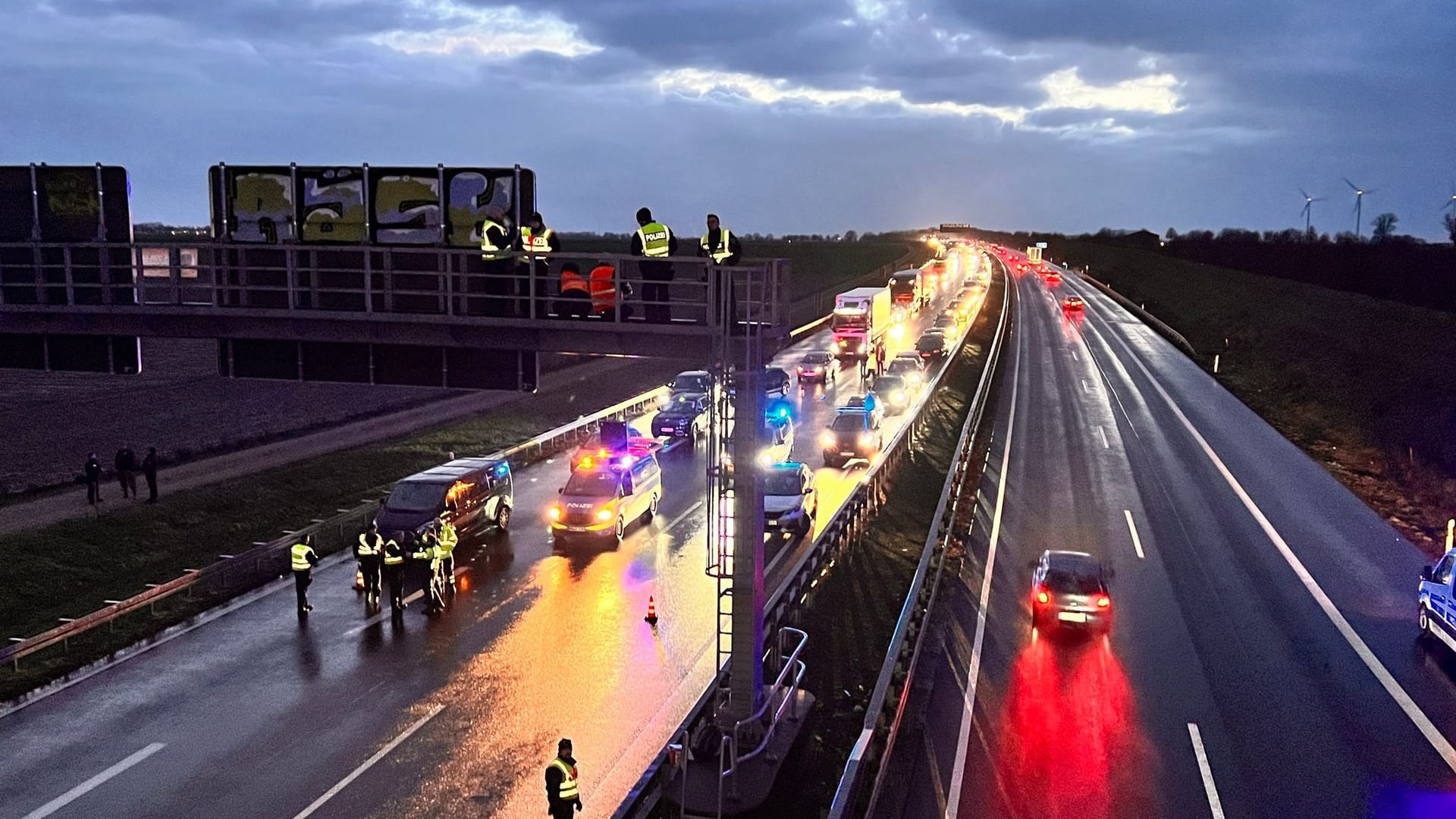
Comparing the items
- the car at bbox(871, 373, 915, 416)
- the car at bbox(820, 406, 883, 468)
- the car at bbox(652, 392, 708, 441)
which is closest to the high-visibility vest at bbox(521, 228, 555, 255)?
the car at bbox(820, 406, 883, 468)

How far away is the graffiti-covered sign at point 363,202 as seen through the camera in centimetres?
1683

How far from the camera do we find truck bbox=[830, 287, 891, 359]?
6197 centimetres

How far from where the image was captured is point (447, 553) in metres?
21.4

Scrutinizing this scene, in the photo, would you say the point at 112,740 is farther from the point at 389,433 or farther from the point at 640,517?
the point at 389,433

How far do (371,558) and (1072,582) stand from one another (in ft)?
42.6

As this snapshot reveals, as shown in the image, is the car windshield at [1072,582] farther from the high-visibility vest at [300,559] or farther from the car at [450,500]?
the high-visibility vest at [300,559]

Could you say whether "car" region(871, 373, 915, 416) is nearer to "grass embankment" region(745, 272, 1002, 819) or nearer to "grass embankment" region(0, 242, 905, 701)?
"grass embankment" region(745, 272, 1002, 819)

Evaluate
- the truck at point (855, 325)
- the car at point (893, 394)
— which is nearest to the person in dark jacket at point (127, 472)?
the car at point (893, 394)

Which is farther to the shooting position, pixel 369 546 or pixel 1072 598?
pixel 369 546

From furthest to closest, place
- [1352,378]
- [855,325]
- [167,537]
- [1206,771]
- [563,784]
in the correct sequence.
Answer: [855,325] < [1352,378] < [167,537] < [1206,771] < [563,784]

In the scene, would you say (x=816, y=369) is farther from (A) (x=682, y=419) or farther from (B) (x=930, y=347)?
(A) (x=682, y=419)

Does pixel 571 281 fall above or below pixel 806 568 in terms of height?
above

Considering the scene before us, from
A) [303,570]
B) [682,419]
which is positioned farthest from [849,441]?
[303,570]

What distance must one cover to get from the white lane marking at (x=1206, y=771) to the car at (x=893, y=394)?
28518 mm
